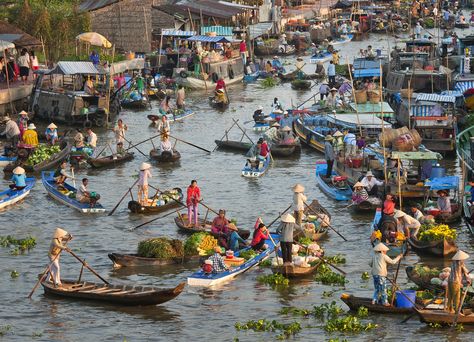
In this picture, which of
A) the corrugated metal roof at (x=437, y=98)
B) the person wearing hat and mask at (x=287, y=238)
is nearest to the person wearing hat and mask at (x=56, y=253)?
the person wearing hat and mask at (x=287, y=238)

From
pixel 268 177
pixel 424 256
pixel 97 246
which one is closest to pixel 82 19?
pixel 268 177

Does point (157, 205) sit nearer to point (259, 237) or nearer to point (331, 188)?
point (331, 188)

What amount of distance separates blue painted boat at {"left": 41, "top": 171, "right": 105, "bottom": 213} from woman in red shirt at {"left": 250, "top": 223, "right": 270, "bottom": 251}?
738 cm

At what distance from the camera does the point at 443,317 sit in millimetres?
23109

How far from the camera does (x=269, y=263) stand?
2830cm

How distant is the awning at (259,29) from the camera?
7515cm

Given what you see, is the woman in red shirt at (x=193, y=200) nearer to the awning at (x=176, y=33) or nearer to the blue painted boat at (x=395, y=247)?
the blue painted boat at (x=395, y=247)

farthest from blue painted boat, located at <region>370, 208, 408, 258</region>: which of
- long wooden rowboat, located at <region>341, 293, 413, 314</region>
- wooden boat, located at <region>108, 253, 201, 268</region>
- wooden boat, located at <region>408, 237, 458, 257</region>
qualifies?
wooden boat, located at <region>108, 253, 201, 268</region>

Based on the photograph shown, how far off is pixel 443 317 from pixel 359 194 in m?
10.9

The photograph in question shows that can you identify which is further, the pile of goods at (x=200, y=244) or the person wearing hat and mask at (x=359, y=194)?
the person wearing hat and mask at (x=359, y=194)

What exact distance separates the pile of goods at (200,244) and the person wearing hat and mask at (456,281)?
7349 millimetres

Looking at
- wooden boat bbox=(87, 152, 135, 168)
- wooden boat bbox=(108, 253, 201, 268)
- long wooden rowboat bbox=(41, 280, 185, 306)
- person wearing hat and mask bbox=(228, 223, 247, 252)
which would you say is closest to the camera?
long wooden rowboat bbox=(41, 280, 185, 306)

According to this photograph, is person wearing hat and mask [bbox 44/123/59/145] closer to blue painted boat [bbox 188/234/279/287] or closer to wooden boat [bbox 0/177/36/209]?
wooden boat [bbox 0/177/36/209]

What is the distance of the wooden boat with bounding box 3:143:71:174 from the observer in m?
39.5
